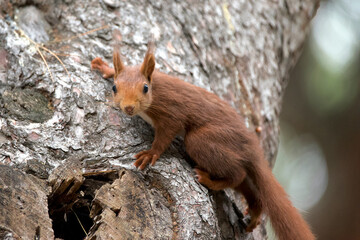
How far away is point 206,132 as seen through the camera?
2.79 m

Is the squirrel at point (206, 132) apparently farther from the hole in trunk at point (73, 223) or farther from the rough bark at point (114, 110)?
the hole in trunk at point (73, 223)

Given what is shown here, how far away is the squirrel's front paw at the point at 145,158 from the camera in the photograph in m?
2.39

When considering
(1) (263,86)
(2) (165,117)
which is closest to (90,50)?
(2) (165,117)

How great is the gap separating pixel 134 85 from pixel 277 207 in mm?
1218

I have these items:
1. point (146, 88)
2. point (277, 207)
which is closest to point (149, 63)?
point (146, 88)

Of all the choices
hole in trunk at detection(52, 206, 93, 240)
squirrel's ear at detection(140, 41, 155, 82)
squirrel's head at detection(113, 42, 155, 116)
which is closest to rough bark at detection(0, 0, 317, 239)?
hole in trunk at detection(52, 206, 93, 240)

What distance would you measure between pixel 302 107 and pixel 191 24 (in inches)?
148

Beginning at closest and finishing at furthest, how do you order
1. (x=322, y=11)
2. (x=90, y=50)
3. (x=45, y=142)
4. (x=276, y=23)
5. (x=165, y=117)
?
(x=45, y=142) < (x=165, y=117) < (x=90, y=50) < (x=276, y=23) < (x=322, y=11)

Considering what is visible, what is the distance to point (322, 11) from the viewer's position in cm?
627

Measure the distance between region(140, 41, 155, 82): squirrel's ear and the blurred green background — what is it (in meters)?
3.97

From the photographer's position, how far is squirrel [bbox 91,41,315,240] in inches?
106

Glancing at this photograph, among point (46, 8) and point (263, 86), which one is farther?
point (263, 86)

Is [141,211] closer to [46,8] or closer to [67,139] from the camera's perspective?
[67,139]

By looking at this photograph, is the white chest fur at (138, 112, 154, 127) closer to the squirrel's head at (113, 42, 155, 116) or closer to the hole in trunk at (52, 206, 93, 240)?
the squirrel's head at (113, 42, 155, 116)
